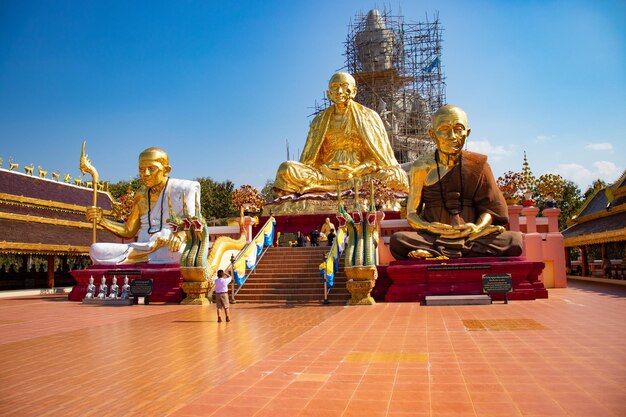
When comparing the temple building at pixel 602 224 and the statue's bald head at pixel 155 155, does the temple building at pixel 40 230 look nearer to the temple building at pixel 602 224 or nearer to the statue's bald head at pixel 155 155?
the statue's bald head at pixel 155 155

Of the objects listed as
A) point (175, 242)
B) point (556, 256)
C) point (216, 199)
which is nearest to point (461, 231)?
point (556, 256)

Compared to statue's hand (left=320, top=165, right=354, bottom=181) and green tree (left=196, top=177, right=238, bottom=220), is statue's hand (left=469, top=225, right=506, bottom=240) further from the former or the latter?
green tree (left=196, top=177, right=238, bottom=220)

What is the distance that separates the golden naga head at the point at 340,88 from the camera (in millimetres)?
21797

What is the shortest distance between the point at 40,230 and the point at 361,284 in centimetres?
1405

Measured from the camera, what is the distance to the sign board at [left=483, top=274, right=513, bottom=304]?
1130 centimetres

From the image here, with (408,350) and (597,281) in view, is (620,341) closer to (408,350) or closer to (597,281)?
(408,350)

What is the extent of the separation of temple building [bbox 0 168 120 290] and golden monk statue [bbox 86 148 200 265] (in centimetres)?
499

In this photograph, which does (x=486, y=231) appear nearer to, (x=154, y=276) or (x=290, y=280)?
(x=290, y=280)

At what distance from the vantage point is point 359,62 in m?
46.5

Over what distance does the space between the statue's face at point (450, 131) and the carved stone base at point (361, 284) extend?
360cm

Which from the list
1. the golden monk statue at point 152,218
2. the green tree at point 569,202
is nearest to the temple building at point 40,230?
the golden monk statue at point 152,218

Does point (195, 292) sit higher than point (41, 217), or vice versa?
point (41, 217)

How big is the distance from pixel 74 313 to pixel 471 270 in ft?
28.8

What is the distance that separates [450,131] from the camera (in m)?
13.3
